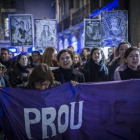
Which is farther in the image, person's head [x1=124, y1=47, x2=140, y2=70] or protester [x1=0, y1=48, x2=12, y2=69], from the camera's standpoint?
protester [x1=0, y1=48, x2=12, y2=69]

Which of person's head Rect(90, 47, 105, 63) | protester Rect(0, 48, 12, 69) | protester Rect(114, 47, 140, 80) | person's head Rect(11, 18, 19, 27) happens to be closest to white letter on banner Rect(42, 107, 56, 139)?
protester Rect(114, 47, 140, 80)

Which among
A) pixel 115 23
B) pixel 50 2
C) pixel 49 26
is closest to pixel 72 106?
pixel 115 23

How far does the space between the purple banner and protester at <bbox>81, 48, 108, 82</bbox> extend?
215 centimetres

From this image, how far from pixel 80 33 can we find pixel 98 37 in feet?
56.8

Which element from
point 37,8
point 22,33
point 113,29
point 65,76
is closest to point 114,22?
point 113,29

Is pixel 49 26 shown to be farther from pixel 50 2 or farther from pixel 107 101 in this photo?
pixel 50 2

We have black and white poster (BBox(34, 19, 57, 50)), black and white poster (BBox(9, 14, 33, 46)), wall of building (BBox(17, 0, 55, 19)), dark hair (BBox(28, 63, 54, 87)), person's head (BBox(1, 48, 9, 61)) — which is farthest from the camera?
wall of building (BBox(17, 0, 55, 19))

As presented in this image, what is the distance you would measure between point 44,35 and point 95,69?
3997mm

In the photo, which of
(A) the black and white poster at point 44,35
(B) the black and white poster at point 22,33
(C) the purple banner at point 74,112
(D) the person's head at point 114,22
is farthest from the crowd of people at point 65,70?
(D) the person's head at point 114,22

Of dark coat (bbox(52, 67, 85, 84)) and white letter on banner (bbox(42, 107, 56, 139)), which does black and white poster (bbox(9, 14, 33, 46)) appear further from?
white letter on banner (bbox(42, 107, 56, 139))

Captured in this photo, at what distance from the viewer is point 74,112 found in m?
4.59

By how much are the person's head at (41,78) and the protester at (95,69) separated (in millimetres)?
2565

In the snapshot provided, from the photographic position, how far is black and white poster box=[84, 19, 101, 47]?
10914mm

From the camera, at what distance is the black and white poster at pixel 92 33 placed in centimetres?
1091
